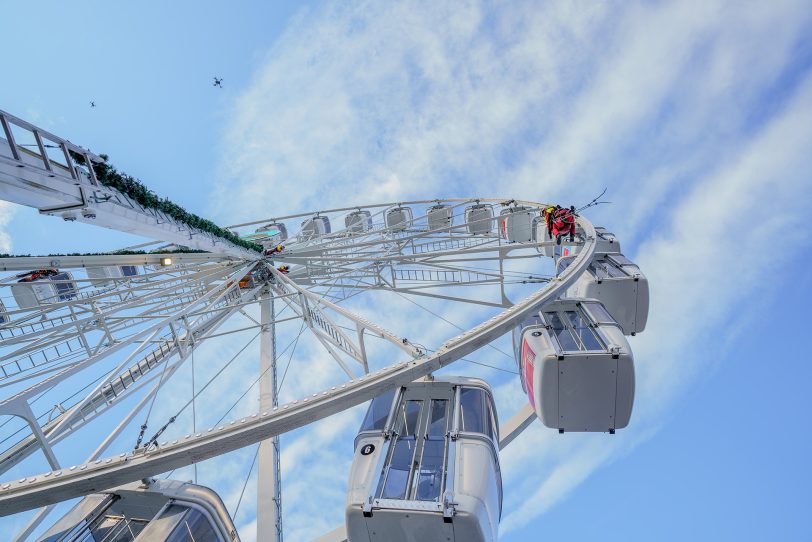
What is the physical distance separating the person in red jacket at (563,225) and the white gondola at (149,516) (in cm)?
1046

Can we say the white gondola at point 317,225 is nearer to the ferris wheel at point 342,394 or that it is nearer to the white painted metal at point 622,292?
the ferris wheel at point 342,394

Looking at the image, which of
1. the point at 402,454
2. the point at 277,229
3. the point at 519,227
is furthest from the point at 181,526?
the point at 277,229

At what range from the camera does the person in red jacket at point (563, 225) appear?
13.0 meters

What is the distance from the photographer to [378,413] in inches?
279

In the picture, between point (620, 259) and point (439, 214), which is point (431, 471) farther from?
point (439, 214)

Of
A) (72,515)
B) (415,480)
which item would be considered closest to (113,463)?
(72,515)

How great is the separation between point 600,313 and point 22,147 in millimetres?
9723

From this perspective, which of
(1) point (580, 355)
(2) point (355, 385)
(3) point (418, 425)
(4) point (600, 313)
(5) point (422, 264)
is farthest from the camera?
(5) point (422, 264)

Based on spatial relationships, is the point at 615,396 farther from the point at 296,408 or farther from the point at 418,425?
the point at 296,408

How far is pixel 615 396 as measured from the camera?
7.65 meters

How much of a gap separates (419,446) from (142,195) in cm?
701

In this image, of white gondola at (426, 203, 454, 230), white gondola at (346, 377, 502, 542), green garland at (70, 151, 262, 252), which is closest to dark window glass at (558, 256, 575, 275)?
white gondola at (346, 377, 502, 542)

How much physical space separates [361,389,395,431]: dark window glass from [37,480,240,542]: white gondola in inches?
86.6

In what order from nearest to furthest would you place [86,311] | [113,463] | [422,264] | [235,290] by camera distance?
[113,463] < [86,311] < [422,264] < [235,290]
